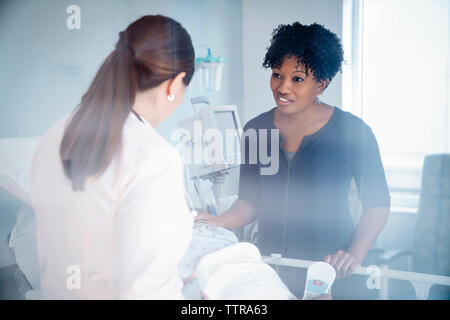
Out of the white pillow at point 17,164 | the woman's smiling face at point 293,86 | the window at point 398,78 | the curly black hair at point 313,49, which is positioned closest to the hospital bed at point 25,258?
the white pillow at point 17,164

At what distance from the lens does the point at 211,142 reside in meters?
1.33

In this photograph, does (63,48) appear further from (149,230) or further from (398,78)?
(398,78)

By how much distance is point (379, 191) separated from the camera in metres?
1.11

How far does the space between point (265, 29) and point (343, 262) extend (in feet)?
2.11

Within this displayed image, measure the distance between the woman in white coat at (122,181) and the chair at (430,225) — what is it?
0.67 metres

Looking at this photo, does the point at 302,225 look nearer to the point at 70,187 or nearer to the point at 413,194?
the point at 413,194

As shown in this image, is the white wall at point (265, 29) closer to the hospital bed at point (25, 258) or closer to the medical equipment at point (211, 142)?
the medical equipment at point (211, 142)

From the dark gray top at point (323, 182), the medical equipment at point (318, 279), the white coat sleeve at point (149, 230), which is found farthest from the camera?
the dark gray top at point (323, 182)

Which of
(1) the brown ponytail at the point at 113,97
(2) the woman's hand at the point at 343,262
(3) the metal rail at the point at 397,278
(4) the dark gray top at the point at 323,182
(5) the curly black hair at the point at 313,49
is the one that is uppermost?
(5) the curly black hair at the point at 313,49

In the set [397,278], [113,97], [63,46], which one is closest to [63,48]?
[63,46]

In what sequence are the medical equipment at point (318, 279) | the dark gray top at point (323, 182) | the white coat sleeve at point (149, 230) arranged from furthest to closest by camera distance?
the dark gray top at point (323, 182) < the medical equipment at point (318, 279) < the white coat sleeve at point (149, 230)

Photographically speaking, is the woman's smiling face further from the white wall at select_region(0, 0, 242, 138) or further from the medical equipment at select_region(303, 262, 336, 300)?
the medical equipment at select_region(303, 262, 336, 300)

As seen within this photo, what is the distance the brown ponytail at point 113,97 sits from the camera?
2.32 ft

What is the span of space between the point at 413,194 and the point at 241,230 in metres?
0.53
